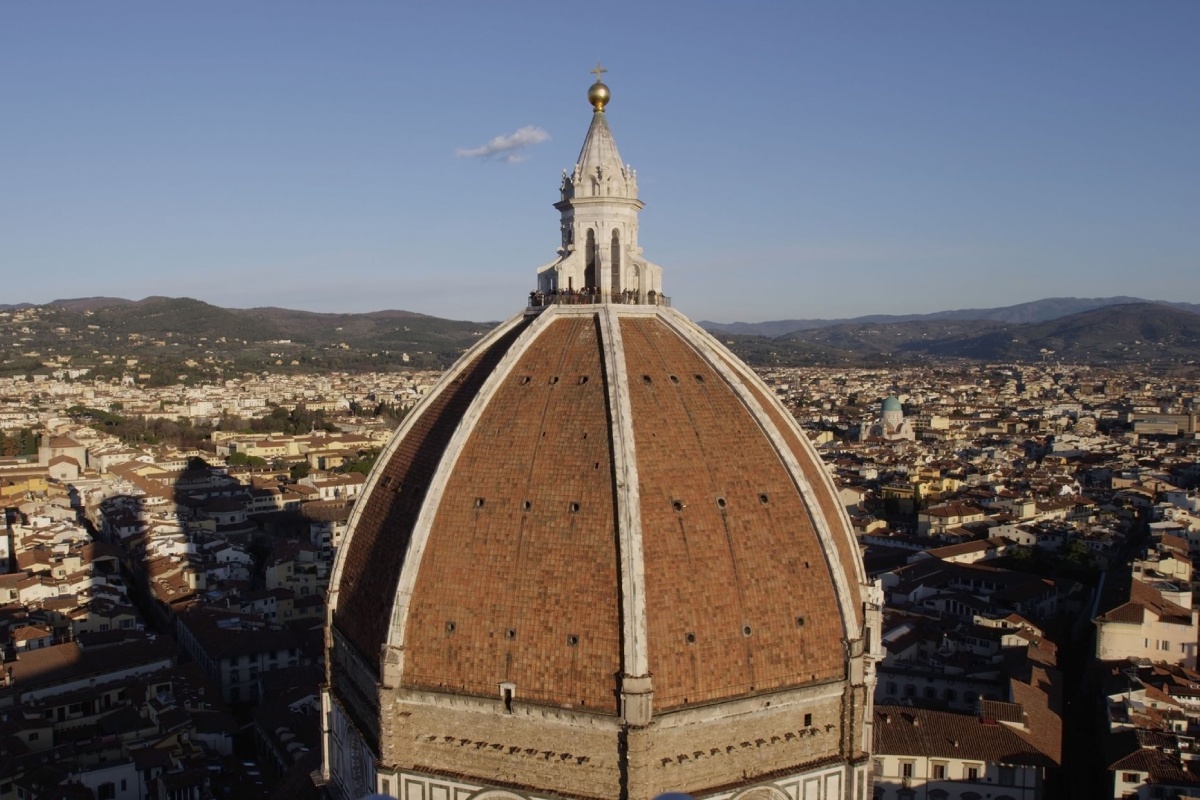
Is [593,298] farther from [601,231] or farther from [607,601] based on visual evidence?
[607,601]

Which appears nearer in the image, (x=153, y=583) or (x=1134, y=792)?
(x=1134, y=792)

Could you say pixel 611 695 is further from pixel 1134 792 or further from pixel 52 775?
pixel 52 775

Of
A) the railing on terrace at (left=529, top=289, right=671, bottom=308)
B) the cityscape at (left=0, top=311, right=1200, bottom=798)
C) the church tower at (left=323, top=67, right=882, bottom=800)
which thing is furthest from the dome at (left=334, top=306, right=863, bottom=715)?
the cityscape at (left=0, top=311, right=1200, bottom=798)

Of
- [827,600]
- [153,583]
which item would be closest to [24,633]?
[153,583]

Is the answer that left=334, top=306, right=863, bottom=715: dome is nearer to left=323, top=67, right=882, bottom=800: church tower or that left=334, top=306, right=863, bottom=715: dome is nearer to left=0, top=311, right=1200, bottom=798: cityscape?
left=323, top=67, right=882, bottom=800: church tower

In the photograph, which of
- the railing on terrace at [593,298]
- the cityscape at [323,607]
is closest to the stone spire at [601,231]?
the railing on terrace at [593,298]

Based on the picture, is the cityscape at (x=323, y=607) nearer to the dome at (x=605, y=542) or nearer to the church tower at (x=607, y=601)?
the church tower at (x=607, y=601)
